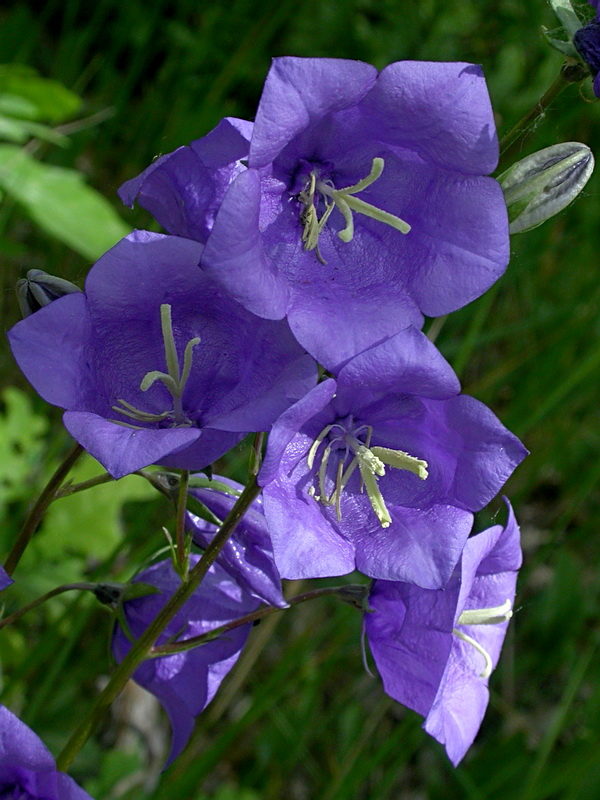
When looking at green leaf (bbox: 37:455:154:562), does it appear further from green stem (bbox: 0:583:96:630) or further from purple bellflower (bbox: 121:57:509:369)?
purple bellflower (bbox: 121:57:509:369)

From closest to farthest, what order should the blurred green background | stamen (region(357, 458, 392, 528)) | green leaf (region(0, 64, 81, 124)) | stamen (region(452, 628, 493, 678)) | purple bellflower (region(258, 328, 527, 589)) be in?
purple bellflower (region(258, 328, 527, 589)) < stamen (region(357, 458, 392, 528)) < stamen (region(452, 628, 493, 678)) < the blurred green background < green leaf (region(0, 64, 81, 124))

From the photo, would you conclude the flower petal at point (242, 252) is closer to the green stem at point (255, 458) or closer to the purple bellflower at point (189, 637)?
the green stem at point (255, 458)

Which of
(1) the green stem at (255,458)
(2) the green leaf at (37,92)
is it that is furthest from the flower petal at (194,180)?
(2) the green leaf at (37,92)

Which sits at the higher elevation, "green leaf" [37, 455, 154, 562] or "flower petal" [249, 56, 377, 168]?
"flower petal" [249, 56, 377, 168]

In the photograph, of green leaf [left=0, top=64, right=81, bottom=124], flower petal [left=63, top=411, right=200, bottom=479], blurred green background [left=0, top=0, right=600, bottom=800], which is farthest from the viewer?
green leaf [left=0, top=64, right=81, bottom=124]

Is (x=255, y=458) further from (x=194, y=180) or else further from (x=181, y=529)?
(x=194, y=180)

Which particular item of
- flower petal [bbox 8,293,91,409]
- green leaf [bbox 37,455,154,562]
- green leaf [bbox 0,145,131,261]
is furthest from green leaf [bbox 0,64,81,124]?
flower petal [bbox 8,293,91,409]

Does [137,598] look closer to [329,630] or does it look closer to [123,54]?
[329,630]

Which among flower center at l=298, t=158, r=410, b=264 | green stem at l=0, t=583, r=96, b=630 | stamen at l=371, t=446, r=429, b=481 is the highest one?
flower center at l=298, t=158, r=410, b=264
